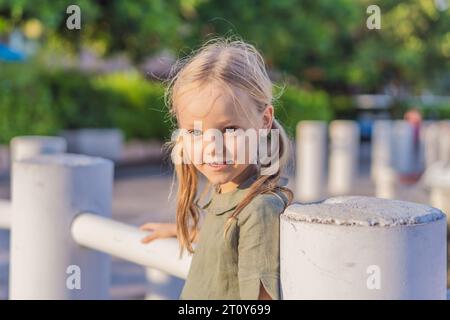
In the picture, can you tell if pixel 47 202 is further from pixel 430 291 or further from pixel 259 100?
pixel 430 291

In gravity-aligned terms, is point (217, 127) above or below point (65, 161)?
above

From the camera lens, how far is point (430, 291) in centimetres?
162

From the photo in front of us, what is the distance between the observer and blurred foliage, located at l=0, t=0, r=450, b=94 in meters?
17.4

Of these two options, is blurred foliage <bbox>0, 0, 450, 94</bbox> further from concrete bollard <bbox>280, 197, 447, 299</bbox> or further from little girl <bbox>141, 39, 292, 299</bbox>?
concrete bollard <bbox>280, 197, 447, 299</bbox>

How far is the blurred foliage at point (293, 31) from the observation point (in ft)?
57.0

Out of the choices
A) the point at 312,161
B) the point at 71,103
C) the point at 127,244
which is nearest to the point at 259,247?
the point at 127,244

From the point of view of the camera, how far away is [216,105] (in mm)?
1993

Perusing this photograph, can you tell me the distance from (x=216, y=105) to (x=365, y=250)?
0.62m

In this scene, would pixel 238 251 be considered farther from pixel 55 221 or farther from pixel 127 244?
pixel 55 221

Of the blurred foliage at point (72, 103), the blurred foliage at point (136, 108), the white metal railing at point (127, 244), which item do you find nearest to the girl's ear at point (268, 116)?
the white metal railing at point (127, 244)

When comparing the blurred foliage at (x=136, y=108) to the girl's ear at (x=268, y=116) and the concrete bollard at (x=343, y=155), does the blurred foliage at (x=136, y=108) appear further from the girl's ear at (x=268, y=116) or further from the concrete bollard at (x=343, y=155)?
the girl's ear at (x=268, y=116)

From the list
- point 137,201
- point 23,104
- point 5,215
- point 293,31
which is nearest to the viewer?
point 5,215

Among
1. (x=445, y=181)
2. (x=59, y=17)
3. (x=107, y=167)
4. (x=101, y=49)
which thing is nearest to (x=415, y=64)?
(x=101, y=49)

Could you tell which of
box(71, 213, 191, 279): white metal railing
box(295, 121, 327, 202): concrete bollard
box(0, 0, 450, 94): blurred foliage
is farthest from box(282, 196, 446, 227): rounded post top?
box(295, 121, 327, 202): concrete bollard
